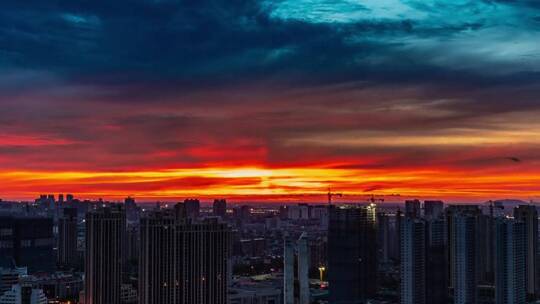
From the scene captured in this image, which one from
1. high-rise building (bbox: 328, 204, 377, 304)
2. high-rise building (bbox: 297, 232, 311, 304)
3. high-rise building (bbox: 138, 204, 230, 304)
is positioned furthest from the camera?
high-rise building (bbox: 328, 204, 377, 304)

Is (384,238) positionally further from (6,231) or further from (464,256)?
(6,231)

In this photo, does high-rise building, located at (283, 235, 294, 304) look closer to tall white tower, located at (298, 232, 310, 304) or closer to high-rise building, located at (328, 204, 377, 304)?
tall white tower, located at (298, 232, 310, 304)

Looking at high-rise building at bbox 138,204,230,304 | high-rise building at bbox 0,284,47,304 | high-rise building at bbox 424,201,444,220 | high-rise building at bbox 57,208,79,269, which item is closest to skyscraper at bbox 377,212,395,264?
high-rise building at bbox 424,201,444,220

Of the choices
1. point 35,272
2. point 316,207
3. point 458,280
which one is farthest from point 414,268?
point 316,207

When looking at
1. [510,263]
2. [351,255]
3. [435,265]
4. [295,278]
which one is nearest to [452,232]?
[435,265]

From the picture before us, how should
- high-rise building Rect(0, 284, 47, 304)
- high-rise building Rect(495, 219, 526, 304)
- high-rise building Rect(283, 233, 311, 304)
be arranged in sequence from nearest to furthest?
high-rise building Rect(0, 284, 47, 304)
high-rise building Rect(495, 219, 526, 304)
high-rise building Rect(283, 233, 311, 304)

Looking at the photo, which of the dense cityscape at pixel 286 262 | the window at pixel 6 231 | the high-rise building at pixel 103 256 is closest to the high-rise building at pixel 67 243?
the dense cityscape at pixel 286 262

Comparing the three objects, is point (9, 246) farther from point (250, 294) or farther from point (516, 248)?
point (516, 248)

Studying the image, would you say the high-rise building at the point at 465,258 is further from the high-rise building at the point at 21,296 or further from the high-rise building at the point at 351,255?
the high-rise building at the point at 21,296
